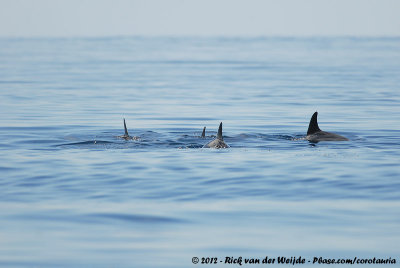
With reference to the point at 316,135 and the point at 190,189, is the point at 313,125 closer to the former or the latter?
the point at 316,135

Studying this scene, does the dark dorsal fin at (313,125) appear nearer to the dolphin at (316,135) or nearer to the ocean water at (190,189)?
the dolphin at (316,135)

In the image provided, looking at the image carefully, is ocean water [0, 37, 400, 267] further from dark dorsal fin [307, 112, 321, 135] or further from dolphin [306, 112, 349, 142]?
dark dorsal fin [307, 112, 321, 135]

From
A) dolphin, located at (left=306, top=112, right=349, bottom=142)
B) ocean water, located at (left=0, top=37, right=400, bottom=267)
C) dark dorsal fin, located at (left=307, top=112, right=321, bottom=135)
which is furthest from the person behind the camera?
dark dorsal fin, located at (left=307, top=112, right=321, bottom=135)

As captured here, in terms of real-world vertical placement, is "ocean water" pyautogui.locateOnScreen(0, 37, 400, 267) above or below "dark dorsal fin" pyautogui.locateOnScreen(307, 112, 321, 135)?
below

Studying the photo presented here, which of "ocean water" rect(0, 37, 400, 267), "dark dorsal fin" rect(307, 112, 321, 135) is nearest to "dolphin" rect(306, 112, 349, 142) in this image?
"dark dorsal fin" rect(307, 112, 321, 135)

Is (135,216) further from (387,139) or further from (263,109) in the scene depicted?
(263,109)

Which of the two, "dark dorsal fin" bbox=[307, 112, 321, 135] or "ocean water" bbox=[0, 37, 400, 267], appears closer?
"ocean water" bbox=[0, 37, 400, 267]

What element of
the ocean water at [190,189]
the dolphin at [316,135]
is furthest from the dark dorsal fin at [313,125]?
the ocean water at [190,189]

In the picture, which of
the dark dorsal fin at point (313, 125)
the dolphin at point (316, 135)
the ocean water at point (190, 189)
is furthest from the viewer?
the dark dorsal fin at point (313, 125)

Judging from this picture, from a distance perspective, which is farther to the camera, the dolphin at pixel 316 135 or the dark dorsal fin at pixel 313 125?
the dark dorsal fin at pixel 313 125

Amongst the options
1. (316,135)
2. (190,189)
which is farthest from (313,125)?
(190,189)

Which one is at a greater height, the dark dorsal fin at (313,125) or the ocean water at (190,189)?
the dark dorsal fin at (313,125)

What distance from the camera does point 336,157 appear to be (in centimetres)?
1728

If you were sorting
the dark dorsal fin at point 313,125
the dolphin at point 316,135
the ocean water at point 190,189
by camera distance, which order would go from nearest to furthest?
the ocean water at point 190,189 < the dolphin at point 316,135 < the dark dorsal fin at point 313,125
